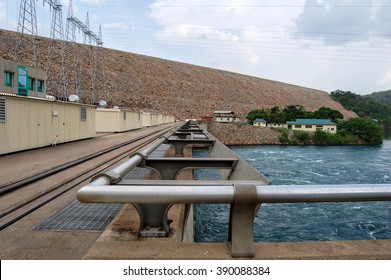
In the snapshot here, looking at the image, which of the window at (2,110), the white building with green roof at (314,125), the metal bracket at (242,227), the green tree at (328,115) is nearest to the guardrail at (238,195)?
the metal bracket at (242,227)

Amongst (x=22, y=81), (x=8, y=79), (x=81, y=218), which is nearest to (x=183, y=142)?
(x=81, y=218)

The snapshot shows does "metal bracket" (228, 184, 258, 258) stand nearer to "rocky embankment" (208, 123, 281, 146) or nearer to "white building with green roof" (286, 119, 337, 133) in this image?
"rocky embankment" (208, 123, 281, 146)

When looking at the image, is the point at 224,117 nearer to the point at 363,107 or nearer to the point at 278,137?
the point at 278,137

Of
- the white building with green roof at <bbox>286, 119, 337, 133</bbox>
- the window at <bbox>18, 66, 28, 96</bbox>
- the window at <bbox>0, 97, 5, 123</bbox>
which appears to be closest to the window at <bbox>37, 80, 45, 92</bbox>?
the window at <bbox>18, 66, 28, 96</bbox>

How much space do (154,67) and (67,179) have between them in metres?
94.2

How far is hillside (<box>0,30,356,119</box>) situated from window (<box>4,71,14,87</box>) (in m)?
43.9

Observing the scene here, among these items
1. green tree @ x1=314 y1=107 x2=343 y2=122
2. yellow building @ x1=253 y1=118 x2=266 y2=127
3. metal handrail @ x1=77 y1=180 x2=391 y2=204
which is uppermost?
green tree @ x1=314 y1=107 x2=343 y2=122

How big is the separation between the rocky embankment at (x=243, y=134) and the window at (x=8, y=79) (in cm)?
4287

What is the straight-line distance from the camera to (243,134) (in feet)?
206

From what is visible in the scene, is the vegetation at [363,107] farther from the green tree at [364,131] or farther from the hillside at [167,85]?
the green tree at [364,131]

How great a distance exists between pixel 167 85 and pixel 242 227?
89.2 m

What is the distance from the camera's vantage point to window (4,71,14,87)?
20.0m

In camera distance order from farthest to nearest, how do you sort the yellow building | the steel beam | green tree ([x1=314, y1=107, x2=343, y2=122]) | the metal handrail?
green tree ([x1=314, y1=107, x2=343, y2=122]), the yellow building, the steel beam, the metal handrail
